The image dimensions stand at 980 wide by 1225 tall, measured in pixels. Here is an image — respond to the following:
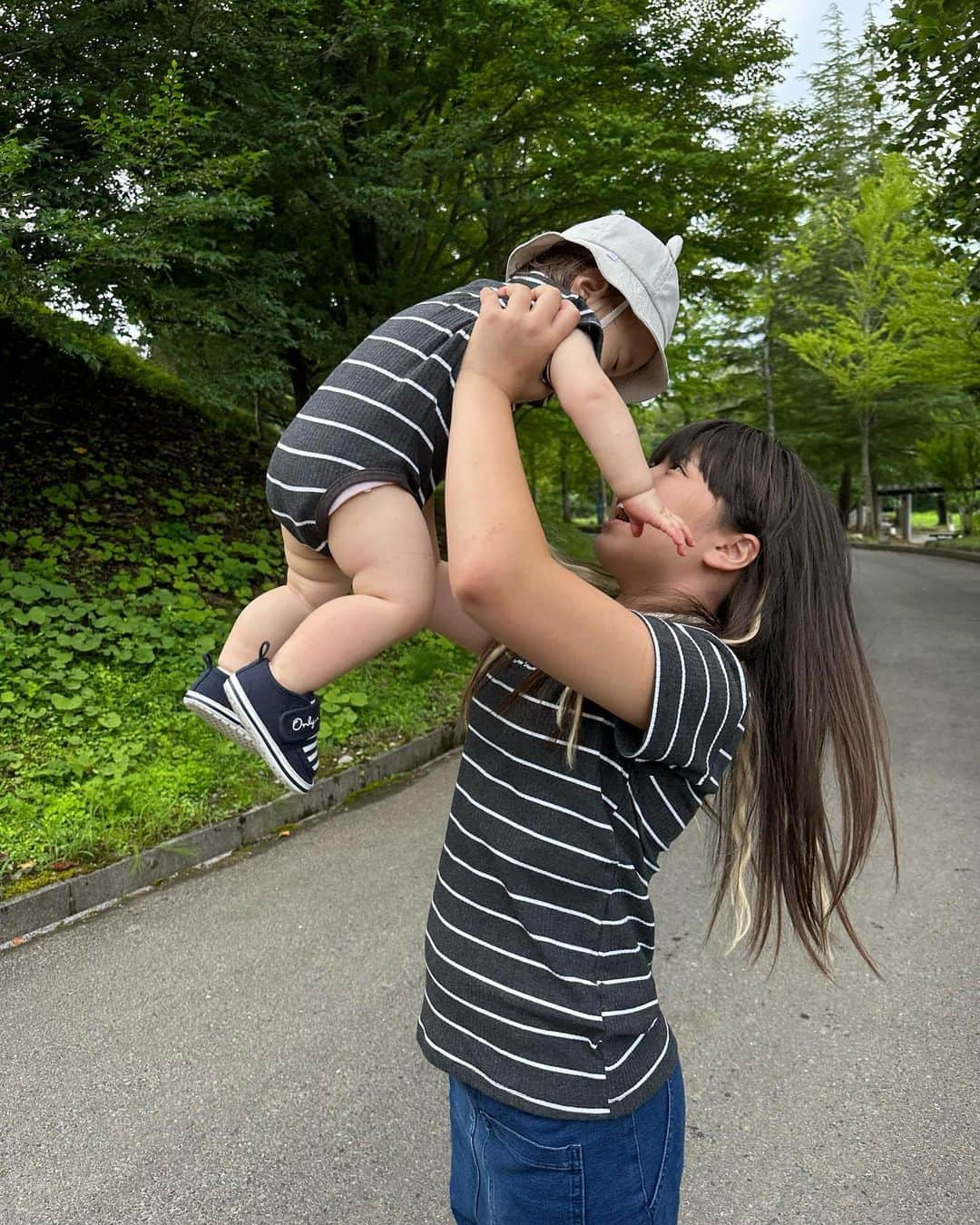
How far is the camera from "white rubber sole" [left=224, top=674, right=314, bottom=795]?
1473 mm

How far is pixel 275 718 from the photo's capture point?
58.5 inches

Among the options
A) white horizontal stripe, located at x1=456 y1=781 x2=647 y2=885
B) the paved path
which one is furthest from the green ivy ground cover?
white horizontal stripe, located at x1=456 y1=781 x2=647 y2=885

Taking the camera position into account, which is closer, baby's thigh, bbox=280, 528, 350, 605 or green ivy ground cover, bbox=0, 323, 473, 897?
baby's thigh, bbox=280, 528, 350, 605

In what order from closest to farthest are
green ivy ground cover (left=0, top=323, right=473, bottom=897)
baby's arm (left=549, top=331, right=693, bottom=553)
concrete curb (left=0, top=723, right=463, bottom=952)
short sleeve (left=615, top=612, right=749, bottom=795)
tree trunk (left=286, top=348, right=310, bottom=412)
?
short sleeve (left=615, top=612, right=749, bottom=795), baby's arm (left=549, top=331, right=693, bottom=553), concrete curb (left=0, top=723, right=463, bottom=952), green ivy ground cover (left=0, top=323, right=473, bottom=897), tree trunk (left=286, top=348, right=310, bottom=412)

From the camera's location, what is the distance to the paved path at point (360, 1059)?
6.86ft

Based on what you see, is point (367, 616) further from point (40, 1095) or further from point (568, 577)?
point (40, 1095)

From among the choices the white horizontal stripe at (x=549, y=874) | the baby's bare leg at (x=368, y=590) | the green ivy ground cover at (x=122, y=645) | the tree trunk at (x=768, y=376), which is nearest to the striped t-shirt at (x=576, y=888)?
the white horizontal stripe at (x=549, y=874)

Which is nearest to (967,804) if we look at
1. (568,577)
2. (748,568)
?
(748,568)

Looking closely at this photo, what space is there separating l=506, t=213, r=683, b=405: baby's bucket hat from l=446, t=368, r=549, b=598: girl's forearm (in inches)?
26.3

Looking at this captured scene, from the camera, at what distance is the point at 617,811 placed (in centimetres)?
108

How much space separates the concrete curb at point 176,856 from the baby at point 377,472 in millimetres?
2368

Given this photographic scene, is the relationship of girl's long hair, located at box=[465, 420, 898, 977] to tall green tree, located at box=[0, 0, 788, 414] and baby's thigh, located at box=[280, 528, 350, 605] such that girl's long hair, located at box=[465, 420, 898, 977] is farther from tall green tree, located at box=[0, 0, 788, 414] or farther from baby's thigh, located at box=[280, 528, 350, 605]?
tall green tree, located at box=[0, 0, 788, 414]

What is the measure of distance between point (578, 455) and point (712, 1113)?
48.0ft

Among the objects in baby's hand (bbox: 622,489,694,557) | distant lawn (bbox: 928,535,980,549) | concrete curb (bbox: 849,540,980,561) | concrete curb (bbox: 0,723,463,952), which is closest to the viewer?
baby's hand (bbox: 622,489,694,557)
